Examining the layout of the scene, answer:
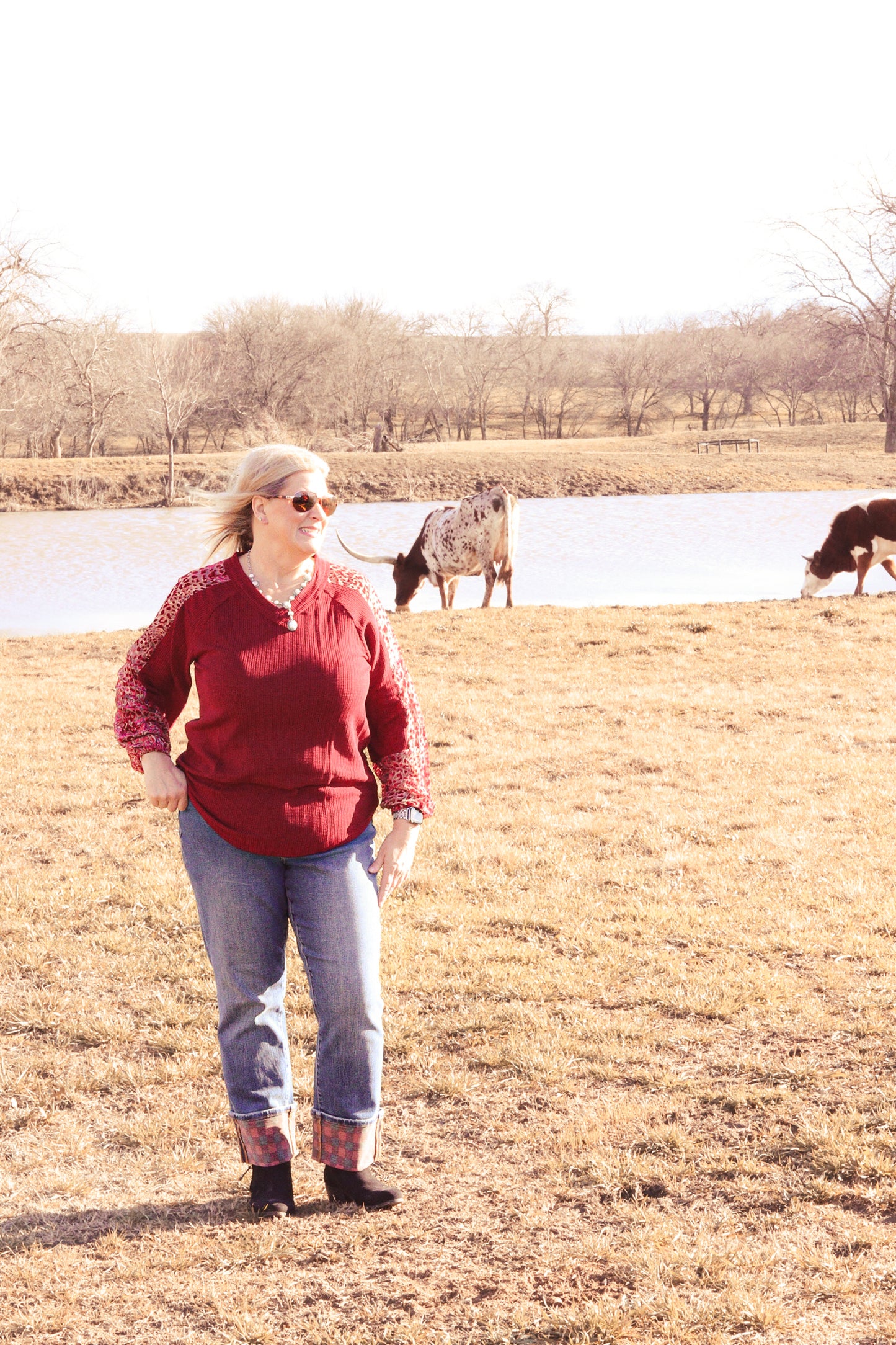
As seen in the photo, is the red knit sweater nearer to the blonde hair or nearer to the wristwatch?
the wristwatch

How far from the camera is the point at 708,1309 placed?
291 cm

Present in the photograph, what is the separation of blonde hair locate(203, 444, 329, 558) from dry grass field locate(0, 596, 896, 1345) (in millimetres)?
1921

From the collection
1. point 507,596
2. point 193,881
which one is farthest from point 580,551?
point 193,881

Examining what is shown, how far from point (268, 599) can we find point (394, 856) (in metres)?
0.78

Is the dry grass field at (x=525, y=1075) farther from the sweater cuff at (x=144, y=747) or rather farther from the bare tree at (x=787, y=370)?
the bare tree at (x=787, y=370)

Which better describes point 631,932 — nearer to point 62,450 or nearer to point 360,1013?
point 360,1013

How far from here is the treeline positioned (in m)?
50.4

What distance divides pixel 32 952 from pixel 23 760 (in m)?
3.71

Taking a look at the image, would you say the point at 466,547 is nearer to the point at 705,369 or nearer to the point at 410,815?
the point at 410,815

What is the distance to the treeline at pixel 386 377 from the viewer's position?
50.4m

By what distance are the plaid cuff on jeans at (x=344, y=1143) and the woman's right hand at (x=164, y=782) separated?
0.98m

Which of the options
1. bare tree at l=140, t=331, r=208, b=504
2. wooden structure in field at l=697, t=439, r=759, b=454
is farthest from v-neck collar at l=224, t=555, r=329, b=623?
wooden structure in field at l=697, t=439, r=759, b=454

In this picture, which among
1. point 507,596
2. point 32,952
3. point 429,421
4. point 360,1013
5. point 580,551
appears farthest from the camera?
point 429,421

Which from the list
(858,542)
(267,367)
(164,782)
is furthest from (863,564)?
(267,367)
